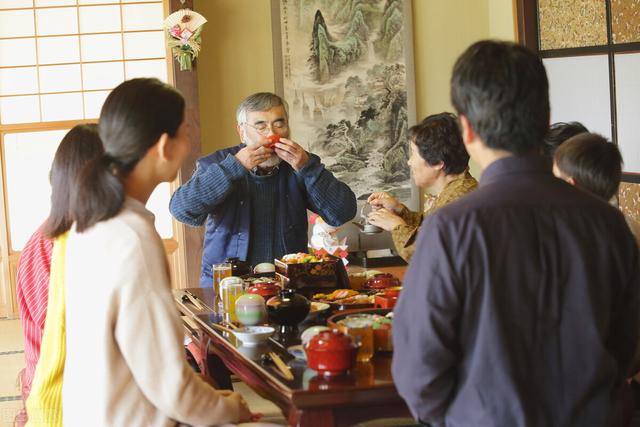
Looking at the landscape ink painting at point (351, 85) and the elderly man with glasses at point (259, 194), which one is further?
the landscape ink painting at point (351, 85)

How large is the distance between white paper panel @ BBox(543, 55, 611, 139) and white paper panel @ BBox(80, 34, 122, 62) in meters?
3.01

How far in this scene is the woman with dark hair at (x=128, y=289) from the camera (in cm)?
192

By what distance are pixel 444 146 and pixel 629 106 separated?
2.05 metres

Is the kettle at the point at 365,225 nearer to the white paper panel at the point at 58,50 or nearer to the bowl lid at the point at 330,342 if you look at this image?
the white paper panel at the point at 58,50

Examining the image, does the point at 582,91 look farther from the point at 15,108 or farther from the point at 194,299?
the point at 15,108

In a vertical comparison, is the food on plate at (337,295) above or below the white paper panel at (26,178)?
below

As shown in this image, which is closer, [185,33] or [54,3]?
[185,33]

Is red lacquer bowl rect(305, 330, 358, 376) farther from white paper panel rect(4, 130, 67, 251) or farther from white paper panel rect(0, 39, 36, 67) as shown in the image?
→ white paper panel rect(0, 39, 36, 67)

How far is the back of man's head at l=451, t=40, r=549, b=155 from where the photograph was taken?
1.62 m

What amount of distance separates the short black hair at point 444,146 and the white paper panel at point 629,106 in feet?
6.22

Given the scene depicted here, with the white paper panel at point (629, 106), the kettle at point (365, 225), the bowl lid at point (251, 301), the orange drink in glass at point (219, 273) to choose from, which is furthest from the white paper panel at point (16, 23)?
the bowl lid at point (251, 301)

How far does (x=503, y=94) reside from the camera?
1615 millimetres

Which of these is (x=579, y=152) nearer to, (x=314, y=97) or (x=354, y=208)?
(x=354, y=208)

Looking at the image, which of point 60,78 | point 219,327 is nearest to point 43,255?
point 219,327
